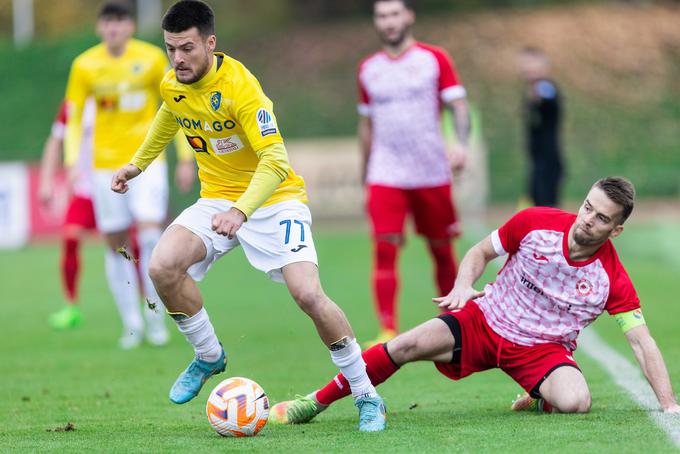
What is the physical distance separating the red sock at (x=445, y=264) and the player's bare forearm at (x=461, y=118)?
0.90 meters

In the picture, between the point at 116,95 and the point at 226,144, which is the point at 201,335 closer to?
the point at 226,144

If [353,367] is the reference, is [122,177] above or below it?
above

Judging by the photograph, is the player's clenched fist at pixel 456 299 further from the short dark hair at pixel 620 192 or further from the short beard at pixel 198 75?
the short beard at pixel 198 75

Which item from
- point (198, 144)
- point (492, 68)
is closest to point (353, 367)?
point (198, 144)

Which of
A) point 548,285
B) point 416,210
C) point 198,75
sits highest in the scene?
point 198,75

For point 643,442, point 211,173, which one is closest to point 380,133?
point 211,173

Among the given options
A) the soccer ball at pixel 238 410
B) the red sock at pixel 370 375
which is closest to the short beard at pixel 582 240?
the red sock at pixel 370 375

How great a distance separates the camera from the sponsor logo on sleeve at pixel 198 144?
634 cm

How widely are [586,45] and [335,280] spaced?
77.0ft

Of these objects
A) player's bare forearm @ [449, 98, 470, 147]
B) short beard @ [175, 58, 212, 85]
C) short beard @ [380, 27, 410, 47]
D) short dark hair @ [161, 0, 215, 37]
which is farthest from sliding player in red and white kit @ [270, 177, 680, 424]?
short beard @ [380, 27, 410, 47]

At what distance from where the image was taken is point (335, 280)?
51.4 ft

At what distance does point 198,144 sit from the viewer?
20.9ft

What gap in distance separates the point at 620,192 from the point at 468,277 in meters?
0.86

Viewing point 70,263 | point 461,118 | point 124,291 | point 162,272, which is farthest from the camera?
point 70,263
